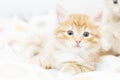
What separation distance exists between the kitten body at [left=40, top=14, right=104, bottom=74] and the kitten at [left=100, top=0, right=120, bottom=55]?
15 centimetres

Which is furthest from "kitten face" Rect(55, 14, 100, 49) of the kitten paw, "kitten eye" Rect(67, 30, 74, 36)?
the kitten paw

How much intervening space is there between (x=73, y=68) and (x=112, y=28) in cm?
31

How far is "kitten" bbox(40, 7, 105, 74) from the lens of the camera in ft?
3.78

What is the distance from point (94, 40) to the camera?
46.3 inches

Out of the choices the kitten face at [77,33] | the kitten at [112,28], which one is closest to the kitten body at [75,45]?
the kitten face at [77,33]

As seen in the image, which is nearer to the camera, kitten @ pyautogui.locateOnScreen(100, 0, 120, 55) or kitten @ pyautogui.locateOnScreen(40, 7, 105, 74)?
kitten @ pyautogui.locateOnScreen(40, 7, 105, 74)

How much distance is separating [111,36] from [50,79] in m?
0.39

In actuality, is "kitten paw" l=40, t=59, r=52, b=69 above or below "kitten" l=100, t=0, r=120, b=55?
below

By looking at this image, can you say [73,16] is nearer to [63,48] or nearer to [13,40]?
[63,48]

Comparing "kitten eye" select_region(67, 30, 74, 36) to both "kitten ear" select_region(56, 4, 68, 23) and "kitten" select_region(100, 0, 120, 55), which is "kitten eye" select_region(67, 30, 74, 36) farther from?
"kitten" select_region(100, 0, 120, 55)

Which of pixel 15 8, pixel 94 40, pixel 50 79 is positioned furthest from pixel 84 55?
pixel 15 8

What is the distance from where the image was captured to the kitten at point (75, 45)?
1.15 meters

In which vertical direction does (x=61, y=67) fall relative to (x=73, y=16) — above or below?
below

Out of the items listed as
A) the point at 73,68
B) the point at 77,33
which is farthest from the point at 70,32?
the point at 73,68
